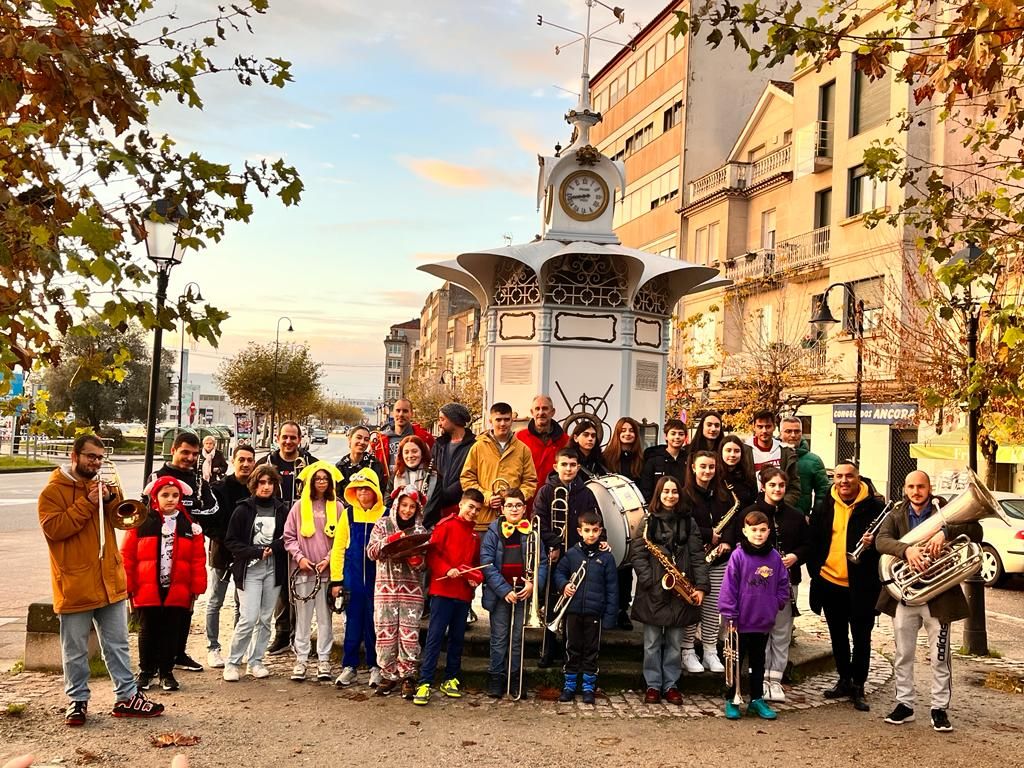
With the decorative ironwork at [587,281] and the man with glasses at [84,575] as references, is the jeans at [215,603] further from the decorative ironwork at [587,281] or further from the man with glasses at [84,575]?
the decorative ironwork at [587,281]

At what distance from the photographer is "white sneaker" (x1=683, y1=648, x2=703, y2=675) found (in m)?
8.13

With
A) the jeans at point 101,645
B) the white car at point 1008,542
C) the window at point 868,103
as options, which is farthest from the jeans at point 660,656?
the window at point 868,103

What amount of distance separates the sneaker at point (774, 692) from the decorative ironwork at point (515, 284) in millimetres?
4961

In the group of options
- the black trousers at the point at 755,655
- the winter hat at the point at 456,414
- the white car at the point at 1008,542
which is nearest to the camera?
the black trousers at the point at 755,655

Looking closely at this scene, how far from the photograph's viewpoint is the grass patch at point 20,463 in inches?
1566

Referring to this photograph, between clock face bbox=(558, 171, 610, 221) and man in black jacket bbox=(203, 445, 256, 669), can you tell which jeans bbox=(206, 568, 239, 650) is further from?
clock face bbox=(558, 171, 610, 221)

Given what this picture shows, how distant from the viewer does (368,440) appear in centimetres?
989

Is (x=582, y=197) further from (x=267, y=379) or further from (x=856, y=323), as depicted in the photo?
(x=267, y=379)

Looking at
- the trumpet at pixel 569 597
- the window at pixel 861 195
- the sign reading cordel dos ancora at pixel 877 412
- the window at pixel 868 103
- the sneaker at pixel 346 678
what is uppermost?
the window at pixel 868 103

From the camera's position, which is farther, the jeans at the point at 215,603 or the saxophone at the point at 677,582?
the jeans at the point at 215,603

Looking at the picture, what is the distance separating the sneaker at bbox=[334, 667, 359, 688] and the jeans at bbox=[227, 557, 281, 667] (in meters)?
0.74

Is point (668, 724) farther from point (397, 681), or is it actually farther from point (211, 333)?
point (211, 333)

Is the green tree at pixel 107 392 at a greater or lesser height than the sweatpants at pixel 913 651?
greater

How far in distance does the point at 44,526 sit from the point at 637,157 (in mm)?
42041
